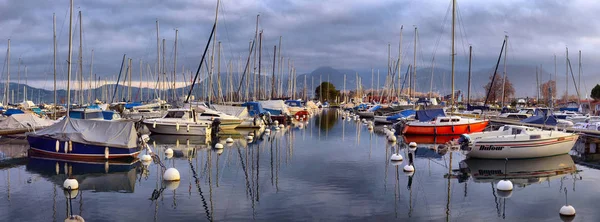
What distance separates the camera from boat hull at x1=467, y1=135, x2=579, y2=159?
2944 cm

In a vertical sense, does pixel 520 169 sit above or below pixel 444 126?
below

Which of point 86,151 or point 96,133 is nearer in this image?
point 86,151

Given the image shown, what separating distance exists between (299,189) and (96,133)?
45.8 feet

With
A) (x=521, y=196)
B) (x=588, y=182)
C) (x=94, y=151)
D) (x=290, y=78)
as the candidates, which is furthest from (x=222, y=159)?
(x=290, y=78)

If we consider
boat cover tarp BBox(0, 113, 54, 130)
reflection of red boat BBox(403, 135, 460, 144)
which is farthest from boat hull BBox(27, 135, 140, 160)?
reflection of red boat BBox(403, 135, 460, 144)

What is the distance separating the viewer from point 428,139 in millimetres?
45375

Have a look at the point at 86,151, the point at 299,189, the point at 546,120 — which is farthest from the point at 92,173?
the point at 546,120

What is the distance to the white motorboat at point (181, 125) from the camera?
149 feet

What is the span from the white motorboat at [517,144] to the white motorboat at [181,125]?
927 inches

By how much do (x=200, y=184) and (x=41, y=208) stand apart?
22.0ft

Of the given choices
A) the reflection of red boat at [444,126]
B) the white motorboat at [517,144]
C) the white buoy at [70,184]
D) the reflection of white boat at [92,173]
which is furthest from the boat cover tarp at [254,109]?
the white buoy at [70,184]

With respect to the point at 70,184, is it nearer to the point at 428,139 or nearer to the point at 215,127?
the point at 215,127

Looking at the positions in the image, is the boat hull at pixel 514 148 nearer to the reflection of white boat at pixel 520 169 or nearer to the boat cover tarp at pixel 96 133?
the reflection of white boat at pixel 520 169

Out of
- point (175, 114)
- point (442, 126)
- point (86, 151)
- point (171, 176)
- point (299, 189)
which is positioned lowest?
point (299, 189)
